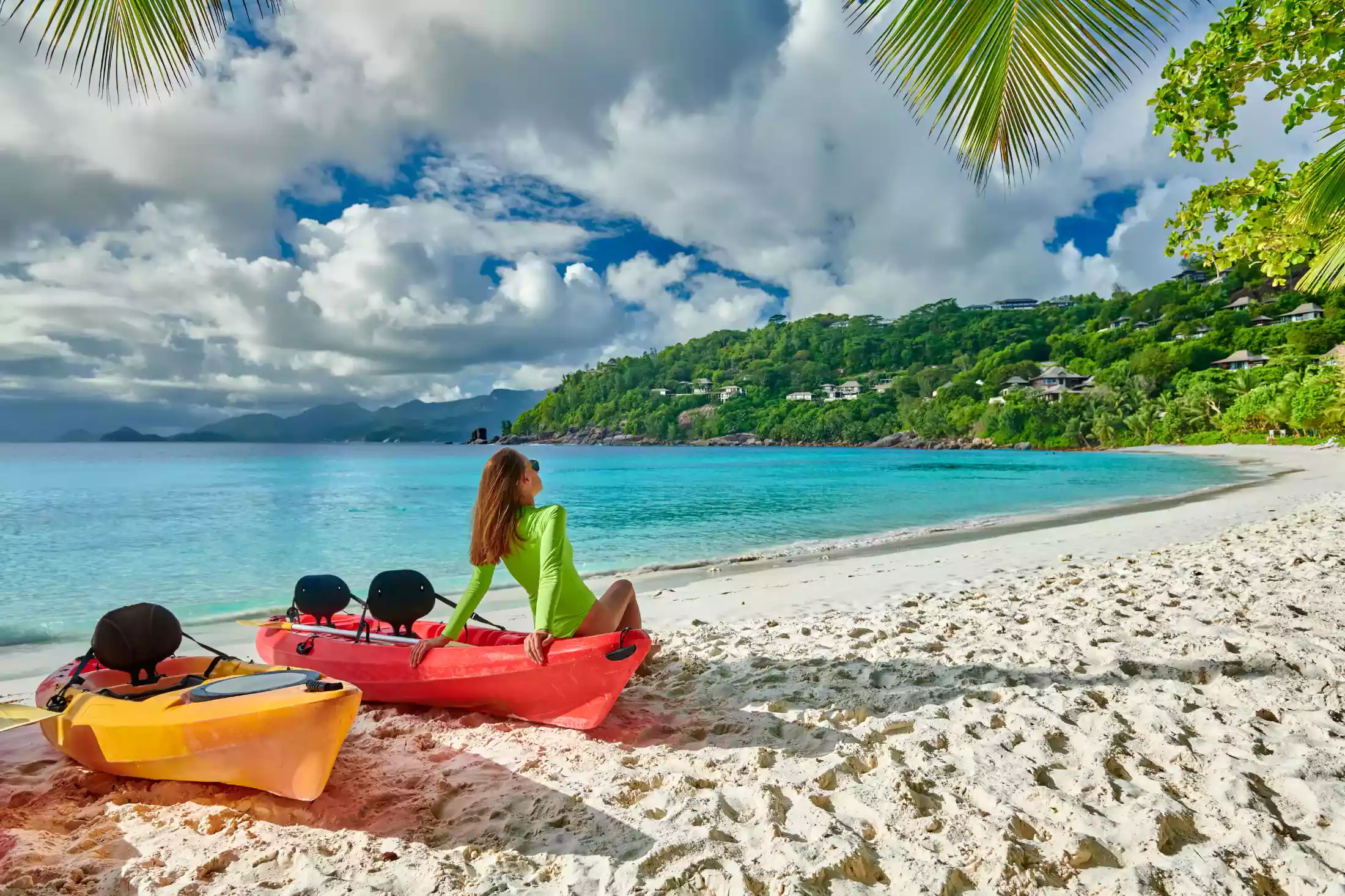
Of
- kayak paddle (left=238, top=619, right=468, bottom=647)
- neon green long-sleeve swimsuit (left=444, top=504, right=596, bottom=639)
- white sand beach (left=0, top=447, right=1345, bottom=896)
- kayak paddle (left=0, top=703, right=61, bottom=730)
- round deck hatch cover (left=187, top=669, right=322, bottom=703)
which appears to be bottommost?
white sand beach (left=0, top=447, right=1345, bottom=896)

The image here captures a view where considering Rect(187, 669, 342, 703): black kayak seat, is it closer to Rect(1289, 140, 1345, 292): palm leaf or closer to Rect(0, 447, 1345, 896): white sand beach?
Rect(0, 447, 1345, 896): white sand beach

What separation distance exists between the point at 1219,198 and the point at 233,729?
21.5 ft

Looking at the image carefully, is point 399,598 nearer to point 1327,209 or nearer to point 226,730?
point 226,730

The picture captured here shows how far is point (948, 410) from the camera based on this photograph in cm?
9275

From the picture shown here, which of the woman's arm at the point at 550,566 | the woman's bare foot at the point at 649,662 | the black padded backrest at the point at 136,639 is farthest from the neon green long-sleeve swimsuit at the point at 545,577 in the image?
the black padded backrest at the point at 136,639

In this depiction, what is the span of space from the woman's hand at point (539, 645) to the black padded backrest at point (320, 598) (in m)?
1.94

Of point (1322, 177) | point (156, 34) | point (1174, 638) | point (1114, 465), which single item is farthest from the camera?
point (1114, 465)

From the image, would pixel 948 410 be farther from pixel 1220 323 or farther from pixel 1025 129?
pixel 1025 129

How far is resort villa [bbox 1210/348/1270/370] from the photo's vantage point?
2606 inches

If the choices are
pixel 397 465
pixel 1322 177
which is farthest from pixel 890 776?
pixel 397 465

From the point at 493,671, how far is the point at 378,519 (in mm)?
20651

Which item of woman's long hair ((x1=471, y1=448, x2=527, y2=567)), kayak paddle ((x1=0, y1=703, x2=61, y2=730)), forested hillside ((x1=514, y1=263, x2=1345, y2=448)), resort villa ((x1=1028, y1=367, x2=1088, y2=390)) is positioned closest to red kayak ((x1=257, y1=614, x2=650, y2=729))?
woman's long hair ((x1=471, y1=448, x2=527, y2=567))

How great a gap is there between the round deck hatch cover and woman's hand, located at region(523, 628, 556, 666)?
0.99 m

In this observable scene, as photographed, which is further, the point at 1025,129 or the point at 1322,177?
the point at 1322,177
